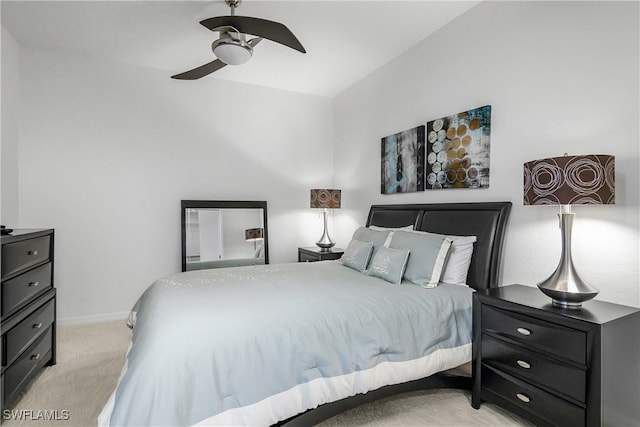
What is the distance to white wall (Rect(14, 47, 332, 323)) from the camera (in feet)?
11.3

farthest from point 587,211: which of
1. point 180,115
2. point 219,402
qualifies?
point 180,115

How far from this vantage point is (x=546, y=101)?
2229mm

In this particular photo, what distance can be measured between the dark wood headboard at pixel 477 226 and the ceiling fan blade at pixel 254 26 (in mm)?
1738

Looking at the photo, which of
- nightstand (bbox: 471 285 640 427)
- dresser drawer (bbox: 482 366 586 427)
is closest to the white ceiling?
nightstand (bbox: 471 285 640 427)

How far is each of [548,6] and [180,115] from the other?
141 inches

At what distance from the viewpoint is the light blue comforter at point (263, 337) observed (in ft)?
4.49

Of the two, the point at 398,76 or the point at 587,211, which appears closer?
the point at 587,211

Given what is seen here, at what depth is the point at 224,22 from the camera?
6.97 feet

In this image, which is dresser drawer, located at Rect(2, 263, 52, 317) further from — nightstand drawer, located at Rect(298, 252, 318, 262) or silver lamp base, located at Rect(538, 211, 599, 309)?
silver lamp base, located at Rect(538, 211, 599, 309)

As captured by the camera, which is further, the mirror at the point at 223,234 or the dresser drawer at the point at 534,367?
the mirror at the point at 223,234

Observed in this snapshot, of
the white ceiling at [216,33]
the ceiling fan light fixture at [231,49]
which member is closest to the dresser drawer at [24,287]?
the ceiling fan light fixture at [231,49]

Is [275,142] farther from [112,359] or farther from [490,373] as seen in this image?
[490,373]

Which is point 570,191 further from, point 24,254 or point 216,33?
point 24,254

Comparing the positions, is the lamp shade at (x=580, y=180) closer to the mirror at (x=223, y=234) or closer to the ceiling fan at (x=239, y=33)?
the ceiling fan at (x=239, y=33)
